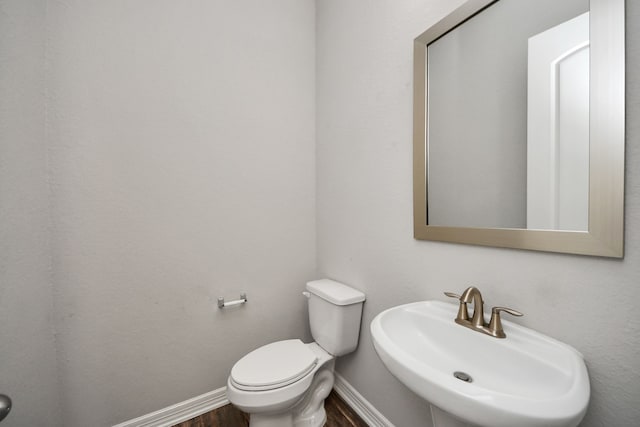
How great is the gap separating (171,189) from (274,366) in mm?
1028

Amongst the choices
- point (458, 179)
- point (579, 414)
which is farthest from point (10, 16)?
point (579, 414)

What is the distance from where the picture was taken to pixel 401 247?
3.69 feet

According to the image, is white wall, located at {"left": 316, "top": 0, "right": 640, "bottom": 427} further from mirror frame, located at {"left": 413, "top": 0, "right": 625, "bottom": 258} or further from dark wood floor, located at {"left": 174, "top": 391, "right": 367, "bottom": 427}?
dark wood floor, located at {"left": 174, "top": 391, "right": 367, "bottom": 427}

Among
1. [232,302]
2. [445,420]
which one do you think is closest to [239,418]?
[232,302]

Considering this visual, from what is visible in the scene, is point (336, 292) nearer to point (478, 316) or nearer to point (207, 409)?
point (478, 316)

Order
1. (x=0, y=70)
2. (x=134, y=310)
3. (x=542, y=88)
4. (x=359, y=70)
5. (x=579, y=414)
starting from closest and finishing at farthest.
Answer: (x=579, y=414) → (x=542, y=88) → (x=0, y=70) → (x=134, y=310) → (x=359, y=70)

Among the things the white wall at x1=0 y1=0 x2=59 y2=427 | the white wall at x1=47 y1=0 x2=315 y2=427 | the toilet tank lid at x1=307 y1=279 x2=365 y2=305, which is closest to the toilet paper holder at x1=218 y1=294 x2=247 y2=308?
the white wall at x1=47 y1=0 x2=315 y2=427

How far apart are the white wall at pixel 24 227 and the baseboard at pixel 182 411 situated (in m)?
0.35

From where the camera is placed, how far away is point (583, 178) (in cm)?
65

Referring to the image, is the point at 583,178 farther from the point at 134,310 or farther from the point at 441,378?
the point at 134,310

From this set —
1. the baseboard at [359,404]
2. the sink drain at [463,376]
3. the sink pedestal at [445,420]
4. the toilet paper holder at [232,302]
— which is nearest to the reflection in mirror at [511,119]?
the sink drain at [463,376]

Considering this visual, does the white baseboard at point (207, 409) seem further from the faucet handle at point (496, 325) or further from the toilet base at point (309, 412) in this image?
the faucet handle at point (496, 325)

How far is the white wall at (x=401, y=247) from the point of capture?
58 centimetres

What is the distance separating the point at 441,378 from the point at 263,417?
944 mm
